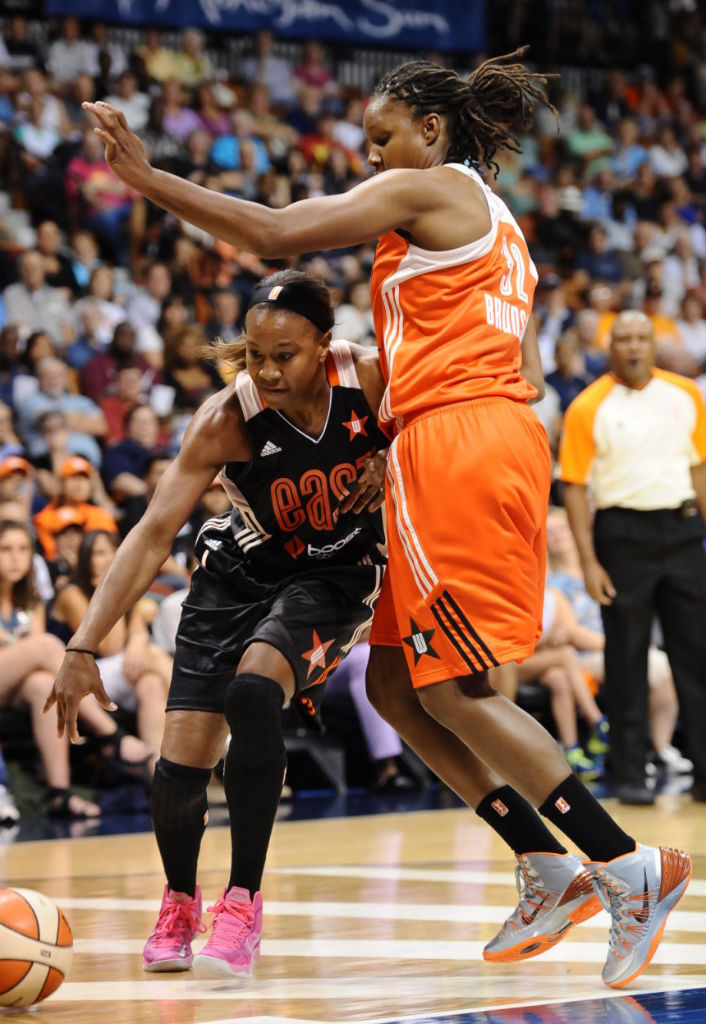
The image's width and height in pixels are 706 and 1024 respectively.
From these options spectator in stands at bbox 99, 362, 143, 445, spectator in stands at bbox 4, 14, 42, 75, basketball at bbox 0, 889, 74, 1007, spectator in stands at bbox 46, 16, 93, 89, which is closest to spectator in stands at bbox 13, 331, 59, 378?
spectator in stands at bbox 99, 362, 143, 445

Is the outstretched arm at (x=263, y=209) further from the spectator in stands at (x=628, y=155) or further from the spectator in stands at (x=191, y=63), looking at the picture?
the spectator in stands at (x=628, y=155)

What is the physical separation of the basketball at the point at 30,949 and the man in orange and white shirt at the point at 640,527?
162 inches

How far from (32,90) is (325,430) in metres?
9.46

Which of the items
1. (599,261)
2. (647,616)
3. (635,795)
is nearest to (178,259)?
(599,261)

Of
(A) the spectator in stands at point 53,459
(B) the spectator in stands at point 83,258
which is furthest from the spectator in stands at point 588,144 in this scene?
(A) the spectator in stands at point 53,459

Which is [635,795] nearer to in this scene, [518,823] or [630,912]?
[518,823]

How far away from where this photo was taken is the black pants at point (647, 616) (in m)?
7.24

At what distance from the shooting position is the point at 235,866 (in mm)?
3701

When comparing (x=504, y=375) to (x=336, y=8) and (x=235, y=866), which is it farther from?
(x=336, y=8)

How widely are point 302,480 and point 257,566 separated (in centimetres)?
29

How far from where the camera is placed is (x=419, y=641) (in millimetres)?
3561

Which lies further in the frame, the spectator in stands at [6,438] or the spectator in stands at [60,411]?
the spectator in stands at [60,411]

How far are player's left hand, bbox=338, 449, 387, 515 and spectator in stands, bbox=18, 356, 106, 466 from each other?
19.7 feet

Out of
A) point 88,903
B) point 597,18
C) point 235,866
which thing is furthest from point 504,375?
point 597,18
